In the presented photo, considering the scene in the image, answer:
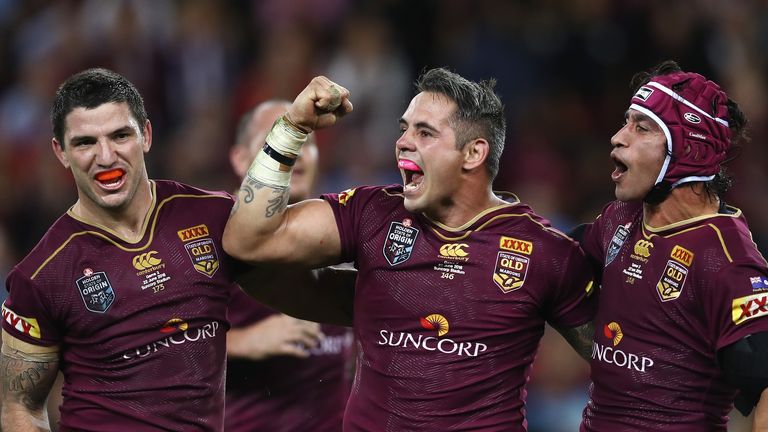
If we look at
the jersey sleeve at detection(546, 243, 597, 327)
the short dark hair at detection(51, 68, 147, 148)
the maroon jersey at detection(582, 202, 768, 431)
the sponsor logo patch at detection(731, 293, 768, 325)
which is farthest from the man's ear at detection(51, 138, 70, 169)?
the sponsor logo patch at detection(731, 293, 768, 325)

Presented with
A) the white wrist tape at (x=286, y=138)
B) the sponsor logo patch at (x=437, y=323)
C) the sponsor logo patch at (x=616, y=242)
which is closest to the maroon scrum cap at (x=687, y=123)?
the sponsor logo patch at (x=616, y=242)

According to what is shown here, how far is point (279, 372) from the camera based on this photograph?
6023 mm

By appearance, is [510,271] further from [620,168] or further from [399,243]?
[620,168]

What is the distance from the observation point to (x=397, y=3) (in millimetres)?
10922

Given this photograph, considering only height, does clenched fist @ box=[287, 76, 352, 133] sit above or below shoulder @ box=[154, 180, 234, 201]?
above

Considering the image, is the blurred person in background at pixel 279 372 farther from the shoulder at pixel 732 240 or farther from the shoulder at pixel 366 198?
the shoulder at pixel 732 240

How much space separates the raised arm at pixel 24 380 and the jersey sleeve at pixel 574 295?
2.14 m

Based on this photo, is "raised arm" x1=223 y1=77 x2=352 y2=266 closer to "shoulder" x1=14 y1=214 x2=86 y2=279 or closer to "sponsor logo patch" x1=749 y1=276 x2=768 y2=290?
"shoulder" x1=14 y1=214 x2=86 y2=279

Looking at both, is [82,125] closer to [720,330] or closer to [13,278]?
[13,278]

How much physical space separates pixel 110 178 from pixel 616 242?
2.18 metres

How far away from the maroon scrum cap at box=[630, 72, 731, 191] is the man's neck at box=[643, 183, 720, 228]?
5cm

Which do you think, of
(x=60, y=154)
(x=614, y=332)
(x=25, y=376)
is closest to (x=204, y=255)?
(x=60, y=154)

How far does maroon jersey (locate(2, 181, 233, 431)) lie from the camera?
4.86 meters

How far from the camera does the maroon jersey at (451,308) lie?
493 cm
